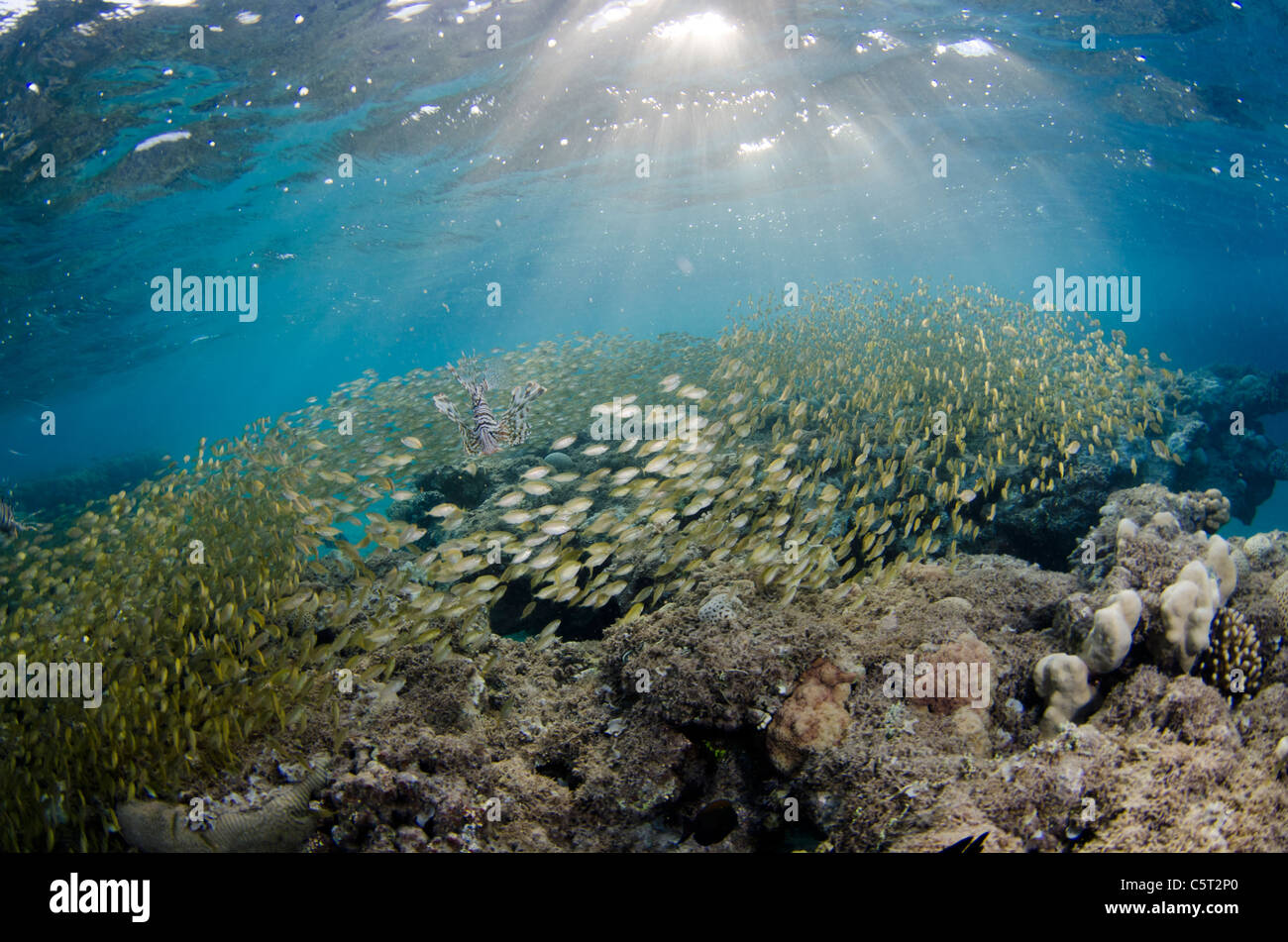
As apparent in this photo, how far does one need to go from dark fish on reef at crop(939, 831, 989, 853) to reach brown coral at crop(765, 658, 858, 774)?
1.16m

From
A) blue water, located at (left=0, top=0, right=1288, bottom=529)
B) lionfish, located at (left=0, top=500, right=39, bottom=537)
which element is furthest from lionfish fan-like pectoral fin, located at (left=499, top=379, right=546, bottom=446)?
blue water, located at (left=0, top=0, right=1288, bottom=529)

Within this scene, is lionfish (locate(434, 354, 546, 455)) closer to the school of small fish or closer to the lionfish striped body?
the school of small fish

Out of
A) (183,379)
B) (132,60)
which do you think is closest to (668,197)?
(132,60)

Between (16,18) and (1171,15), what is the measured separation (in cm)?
2396

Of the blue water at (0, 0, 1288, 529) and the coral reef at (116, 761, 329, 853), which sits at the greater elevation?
the blue water at (0, 0, 1288, 529)

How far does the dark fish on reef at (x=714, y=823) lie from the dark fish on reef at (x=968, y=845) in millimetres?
1441

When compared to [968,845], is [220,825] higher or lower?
lower

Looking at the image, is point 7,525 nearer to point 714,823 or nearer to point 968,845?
point 714,823

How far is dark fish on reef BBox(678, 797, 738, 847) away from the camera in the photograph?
3957mm

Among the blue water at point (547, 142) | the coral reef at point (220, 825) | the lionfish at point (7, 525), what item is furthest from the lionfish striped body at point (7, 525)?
the blue water at point (547, 142)

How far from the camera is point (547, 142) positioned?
68.7 feet

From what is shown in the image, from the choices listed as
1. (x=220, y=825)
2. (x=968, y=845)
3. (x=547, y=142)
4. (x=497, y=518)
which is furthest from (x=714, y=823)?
(x=547, y=142)

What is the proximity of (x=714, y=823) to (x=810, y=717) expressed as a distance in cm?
98
